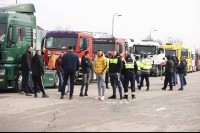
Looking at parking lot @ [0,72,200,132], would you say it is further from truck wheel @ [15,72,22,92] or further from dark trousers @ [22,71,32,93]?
truck wheel @ [15,72,22,92]

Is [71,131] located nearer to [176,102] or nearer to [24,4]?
[176,102]

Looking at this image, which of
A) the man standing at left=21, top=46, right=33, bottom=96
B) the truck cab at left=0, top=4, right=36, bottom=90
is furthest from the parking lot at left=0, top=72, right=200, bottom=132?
the truck cab at left=0, top=4, right=36, bottom=90

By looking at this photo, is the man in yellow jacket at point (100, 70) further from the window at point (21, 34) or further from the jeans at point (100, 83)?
the window at point (21, 34)

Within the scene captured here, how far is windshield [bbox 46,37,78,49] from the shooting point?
2174 centimetres

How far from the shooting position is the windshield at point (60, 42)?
21737mm

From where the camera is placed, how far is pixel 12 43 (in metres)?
17.0

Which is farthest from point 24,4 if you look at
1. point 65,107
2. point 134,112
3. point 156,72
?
point 156,72

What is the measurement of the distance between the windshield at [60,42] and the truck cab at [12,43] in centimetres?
370

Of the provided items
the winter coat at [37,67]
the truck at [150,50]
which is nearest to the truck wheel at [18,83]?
the winter coat at [37,67]

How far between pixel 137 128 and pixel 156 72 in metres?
27.0

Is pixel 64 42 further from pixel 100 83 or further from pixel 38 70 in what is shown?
pixel 100 83

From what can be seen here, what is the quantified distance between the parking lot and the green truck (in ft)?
4.12

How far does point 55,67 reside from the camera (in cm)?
1911

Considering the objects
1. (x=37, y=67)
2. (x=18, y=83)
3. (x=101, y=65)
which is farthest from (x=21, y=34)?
(x=101, y=65)
